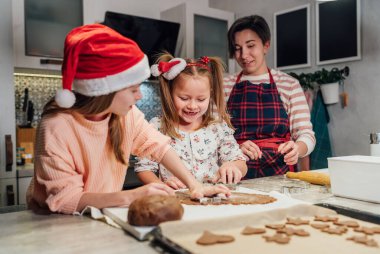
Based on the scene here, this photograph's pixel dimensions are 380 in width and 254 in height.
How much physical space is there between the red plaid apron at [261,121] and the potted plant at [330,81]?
920 millimetres

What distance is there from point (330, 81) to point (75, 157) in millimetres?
2096

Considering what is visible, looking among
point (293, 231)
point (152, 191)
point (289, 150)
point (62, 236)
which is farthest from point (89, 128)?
point (289, 150)

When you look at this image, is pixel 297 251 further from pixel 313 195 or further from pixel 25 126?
pixel 25 126

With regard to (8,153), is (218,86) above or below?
above

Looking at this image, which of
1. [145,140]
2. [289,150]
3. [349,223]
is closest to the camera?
[349,223]

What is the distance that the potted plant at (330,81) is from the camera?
268 cm

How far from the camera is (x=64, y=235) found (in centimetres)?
77

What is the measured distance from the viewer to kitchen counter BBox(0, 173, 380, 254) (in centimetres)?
69

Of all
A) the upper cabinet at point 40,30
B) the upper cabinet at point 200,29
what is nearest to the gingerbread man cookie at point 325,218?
the upper cabinet at point 40,30

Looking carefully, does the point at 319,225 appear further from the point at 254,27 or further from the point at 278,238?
the point at 254,27

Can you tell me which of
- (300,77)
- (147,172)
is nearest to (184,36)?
(300,77)

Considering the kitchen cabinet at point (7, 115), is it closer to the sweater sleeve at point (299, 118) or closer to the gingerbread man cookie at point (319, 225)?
the sweater sleeve at point (299, 118)

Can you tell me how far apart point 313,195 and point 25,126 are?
2073 millimetres

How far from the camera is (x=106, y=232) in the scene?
79 cm
